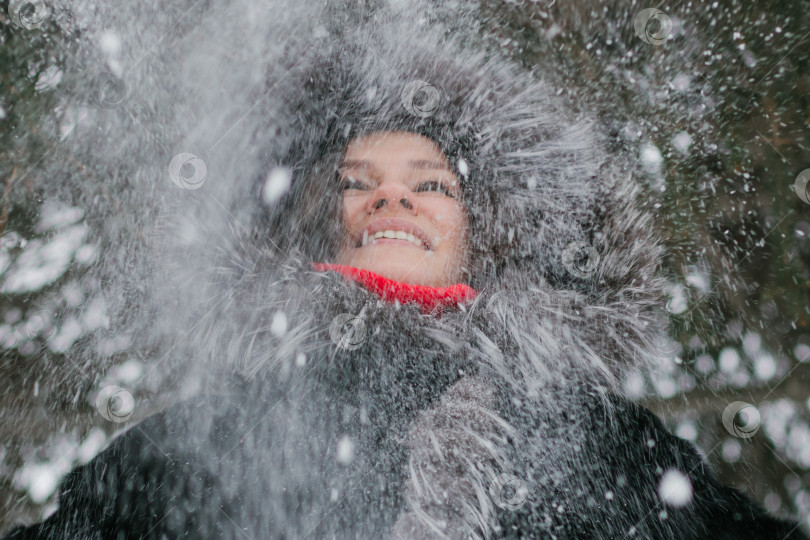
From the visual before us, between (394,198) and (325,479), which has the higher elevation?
(394,198)

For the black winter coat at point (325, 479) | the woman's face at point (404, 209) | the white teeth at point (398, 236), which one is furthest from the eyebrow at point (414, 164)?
the black winter coat at point (325, 479)

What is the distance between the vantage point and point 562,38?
1171 millimetres

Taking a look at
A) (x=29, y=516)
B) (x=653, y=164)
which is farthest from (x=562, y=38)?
(x=29, y=516)

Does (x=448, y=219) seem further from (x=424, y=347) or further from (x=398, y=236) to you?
(x=424, y=347)

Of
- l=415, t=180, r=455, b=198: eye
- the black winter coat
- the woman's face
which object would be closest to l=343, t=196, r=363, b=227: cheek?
the woman's face

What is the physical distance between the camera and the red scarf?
878mm

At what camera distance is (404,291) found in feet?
2.90

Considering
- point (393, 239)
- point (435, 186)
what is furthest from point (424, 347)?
point (435, 186)

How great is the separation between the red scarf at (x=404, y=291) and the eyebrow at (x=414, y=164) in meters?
0.24

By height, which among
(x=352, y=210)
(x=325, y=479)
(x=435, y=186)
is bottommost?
(x=325, y=479)

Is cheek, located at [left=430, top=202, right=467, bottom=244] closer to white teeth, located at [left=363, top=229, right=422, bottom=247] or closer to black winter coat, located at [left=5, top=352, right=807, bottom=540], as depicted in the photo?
white teeth, located at [left=363, top=229, right=422, bottom=247]

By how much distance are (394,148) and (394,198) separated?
11cm

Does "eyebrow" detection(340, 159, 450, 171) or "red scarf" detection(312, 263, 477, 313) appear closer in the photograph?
"red scarf" detection(312, 263, 477, 313)

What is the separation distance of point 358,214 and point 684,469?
2.49 ft
